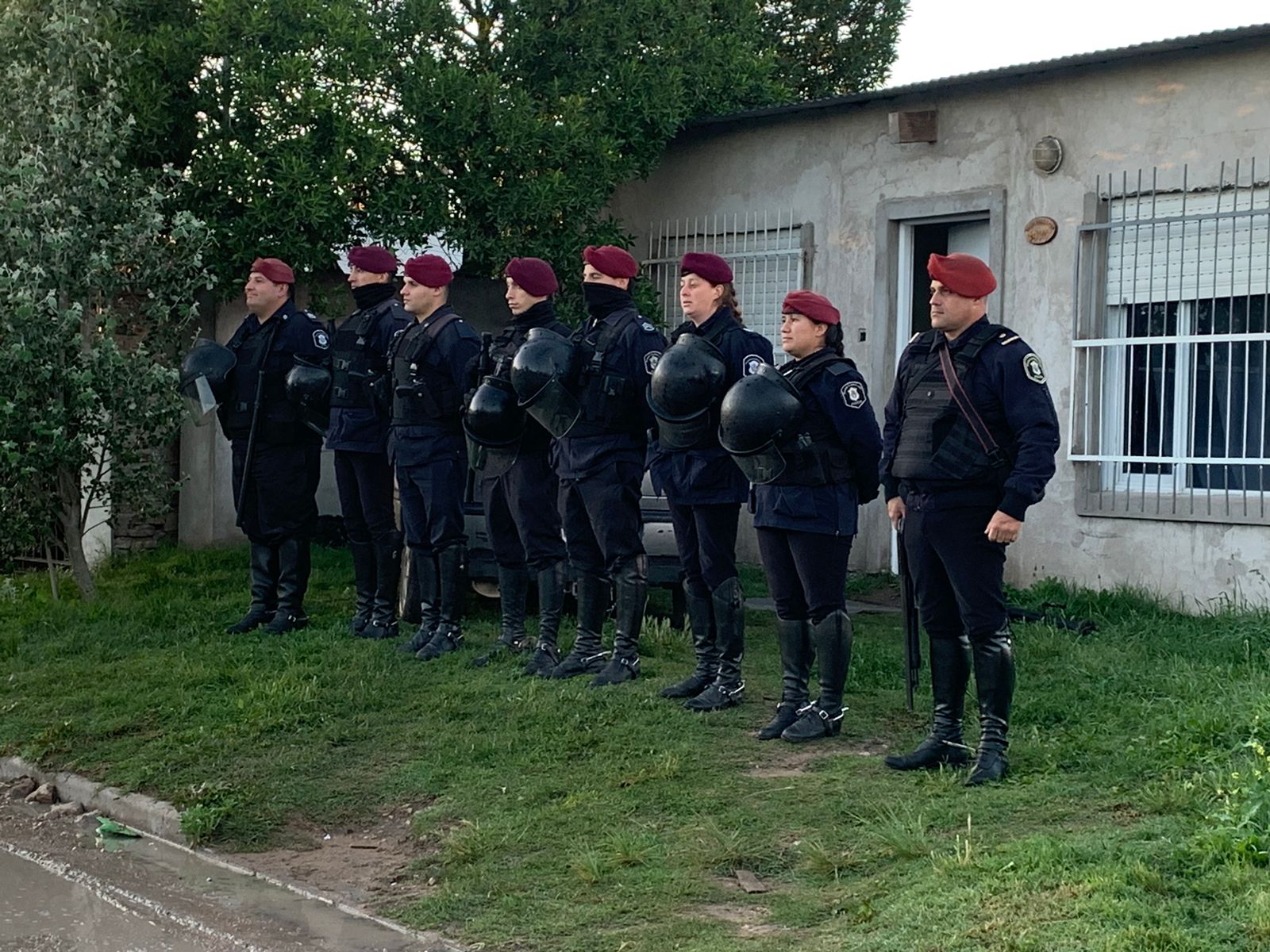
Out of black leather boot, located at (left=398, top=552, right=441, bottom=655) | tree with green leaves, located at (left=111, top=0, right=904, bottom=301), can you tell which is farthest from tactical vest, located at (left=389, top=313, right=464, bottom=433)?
tree with green leaves, located at (left=111, top=0, right=904, bottom=301)

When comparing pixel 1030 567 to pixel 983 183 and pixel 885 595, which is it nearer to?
pixel 885 595

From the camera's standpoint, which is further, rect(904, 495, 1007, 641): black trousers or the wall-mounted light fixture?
the wall-mounted light fixture

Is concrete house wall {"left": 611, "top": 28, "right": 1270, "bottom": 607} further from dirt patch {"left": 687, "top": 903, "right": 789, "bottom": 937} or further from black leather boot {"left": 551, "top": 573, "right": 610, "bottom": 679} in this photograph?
dirt patch {"left": 687, "top": 903, "right": 789, "bottom": 937}

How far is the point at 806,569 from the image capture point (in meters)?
7.21

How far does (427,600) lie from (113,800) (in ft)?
8.88

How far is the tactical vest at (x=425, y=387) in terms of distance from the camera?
9.34 m

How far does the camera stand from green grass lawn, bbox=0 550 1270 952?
4934mm

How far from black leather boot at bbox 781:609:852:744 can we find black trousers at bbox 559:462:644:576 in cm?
141

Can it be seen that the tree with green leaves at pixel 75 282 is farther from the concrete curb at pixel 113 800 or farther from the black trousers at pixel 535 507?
the black trousers at pixel 535 507

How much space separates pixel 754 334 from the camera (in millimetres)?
7812

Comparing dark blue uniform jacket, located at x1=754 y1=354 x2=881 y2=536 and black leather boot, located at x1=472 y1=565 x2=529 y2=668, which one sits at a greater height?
dark blue uniform jacket, located at x1=754 y1=354 x2=881 y2=536

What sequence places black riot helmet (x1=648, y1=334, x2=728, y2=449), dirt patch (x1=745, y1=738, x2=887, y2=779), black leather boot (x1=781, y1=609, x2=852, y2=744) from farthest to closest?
black riot helmet (x1=648, y1=334, x2=728, y2=449) → black leather boot (x1=781, y1=609, x2=852, y2=744) → dirt patch (x1=745, y1=738, x2=887, y2=779)

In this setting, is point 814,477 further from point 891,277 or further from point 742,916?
point 891,277

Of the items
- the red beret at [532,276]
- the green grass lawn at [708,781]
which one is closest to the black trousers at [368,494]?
the green grass lawn at [708,781]
